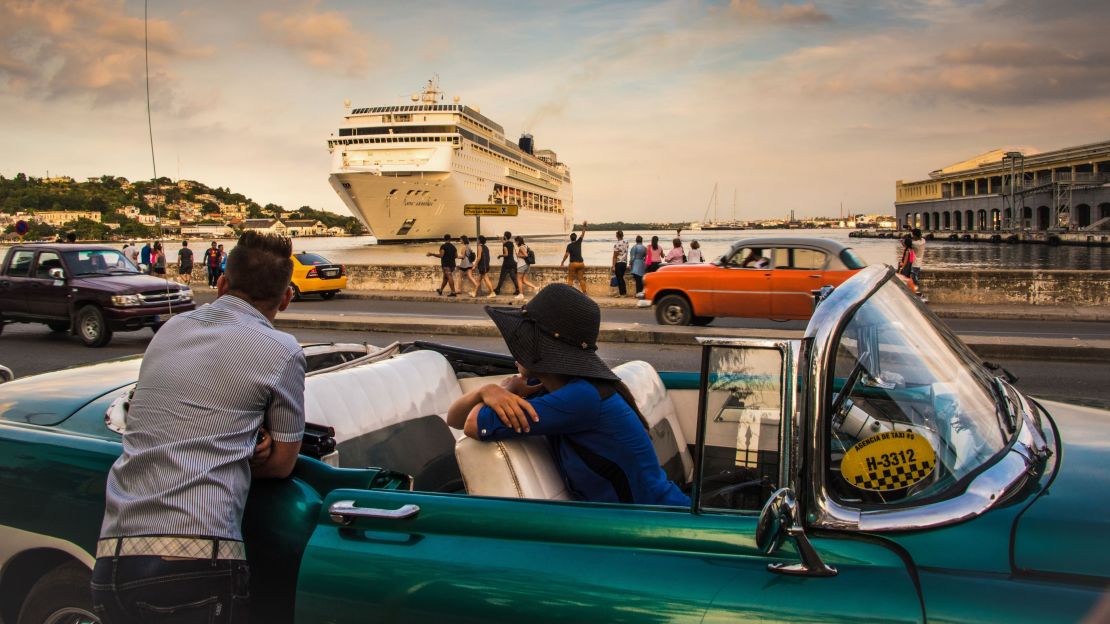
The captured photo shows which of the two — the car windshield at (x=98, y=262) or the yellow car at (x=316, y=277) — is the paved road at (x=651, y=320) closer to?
the yellow car at (x=316, y=277)

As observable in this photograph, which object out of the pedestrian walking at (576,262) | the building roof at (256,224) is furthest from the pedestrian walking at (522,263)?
the building roof at (256,224)

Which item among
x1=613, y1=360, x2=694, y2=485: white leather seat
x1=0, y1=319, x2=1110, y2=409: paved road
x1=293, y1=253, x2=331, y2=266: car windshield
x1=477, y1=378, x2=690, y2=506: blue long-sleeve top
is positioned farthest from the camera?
x1=293, y1=253, x2=331, y2=266: car windshield

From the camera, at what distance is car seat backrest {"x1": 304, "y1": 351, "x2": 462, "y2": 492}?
10.2 feet

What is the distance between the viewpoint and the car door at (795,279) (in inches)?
532

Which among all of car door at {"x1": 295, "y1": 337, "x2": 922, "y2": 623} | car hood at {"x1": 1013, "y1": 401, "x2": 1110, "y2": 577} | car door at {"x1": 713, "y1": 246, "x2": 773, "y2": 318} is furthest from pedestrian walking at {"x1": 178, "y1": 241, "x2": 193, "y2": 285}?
car hood at {"x1": 1013, "y1": 401, "x2": 1110, "y2": 577}

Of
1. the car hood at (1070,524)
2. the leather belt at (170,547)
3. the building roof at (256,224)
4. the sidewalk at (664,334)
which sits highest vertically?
the building roof at (256,224)

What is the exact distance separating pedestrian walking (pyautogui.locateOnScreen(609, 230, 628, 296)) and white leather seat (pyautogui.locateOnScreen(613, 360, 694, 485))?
1714cm

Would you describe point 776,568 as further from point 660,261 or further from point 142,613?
point 660,261

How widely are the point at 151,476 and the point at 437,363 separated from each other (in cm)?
171

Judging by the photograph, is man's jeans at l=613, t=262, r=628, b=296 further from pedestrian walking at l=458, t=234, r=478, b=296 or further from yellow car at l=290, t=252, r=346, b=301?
yellow car at l=290, t=252, r=346, b=301

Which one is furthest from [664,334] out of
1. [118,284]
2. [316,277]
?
[316,277]

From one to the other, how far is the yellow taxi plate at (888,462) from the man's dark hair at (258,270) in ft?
5.70

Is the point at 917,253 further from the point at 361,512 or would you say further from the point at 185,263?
the point at 185,263

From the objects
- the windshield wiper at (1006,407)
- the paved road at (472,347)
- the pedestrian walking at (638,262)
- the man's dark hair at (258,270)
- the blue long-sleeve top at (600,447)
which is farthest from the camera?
the pedestrian walking at (638,262)
